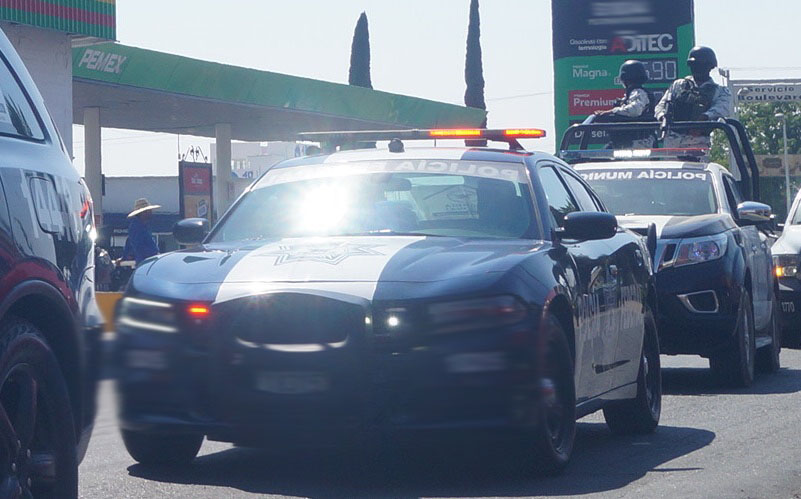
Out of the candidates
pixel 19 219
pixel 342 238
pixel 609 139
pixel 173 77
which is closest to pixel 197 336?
pixel 342 238

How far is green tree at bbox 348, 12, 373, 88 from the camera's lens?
62.7 metres

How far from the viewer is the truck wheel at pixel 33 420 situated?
185 inches

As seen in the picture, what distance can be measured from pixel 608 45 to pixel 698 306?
23.0 m

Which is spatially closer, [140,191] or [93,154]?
[93,154]

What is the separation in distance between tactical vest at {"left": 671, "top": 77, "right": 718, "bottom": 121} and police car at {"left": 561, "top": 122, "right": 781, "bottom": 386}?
1307 millimetres

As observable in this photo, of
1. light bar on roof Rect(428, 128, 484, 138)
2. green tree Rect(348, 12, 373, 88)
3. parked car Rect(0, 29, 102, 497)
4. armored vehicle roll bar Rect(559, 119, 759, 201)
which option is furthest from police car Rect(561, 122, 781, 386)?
green tree Rect(348, 12, 373, 88)

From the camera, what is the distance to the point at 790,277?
15445 mm

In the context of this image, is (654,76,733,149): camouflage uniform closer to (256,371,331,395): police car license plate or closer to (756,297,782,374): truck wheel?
(756,297,782,374): truck wheel

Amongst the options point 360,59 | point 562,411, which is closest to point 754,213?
point 562,411

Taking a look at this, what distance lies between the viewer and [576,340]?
718cm

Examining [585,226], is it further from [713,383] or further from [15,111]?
[713,383]

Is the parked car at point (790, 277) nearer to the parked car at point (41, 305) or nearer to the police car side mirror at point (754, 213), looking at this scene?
the police car side mirror at point (754, 213)

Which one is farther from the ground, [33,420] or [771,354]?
[33,420]

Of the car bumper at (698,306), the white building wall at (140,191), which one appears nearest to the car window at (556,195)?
the car bumper at (698,306)
